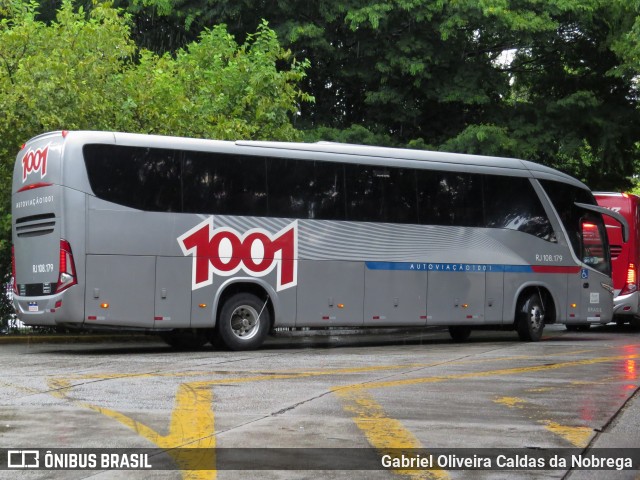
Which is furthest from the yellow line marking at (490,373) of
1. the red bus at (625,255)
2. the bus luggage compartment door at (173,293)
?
the red bus at (625,255)

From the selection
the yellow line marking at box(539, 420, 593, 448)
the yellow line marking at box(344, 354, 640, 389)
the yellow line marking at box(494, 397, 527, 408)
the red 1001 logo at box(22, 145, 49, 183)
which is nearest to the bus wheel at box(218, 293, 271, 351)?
the red 1001 logo at box(22, 145, 49, 183)

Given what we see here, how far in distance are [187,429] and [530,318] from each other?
48.4 ft

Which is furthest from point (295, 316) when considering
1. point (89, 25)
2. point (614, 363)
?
point (89, 25)

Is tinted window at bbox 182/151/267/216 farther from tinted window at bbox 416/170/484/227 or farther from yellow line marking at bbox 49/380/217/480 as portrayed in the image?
yellow line marking at bbox 49/380/217/480

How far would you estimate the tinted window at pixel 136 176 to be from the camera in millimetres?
17953

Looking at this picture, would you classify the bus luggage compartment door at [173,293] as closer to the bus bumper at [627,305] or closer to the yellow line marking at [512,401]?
the yellow line marking at [512,401]

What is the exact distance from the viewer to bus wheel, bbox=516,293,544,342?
2302 cm

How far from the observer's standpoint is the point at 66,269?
17.8m

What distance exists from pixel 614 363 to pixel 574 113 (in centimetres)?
1398

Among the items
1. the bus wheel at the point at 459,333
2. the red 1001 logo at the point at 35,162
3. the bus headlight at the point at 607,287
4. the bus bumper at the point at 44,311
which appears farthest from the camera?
the bus headlight at the point at 607,287

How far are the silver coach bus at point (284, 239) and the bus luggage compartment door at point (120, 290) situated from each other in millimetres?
22

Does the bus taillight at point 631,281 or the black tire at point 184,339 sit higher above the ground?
the bus taillight at point 631,281

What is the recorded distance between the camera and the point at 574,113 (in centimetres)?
2992

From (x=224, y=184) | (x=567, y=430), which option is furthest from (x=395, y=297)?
(x=567, y=430)
